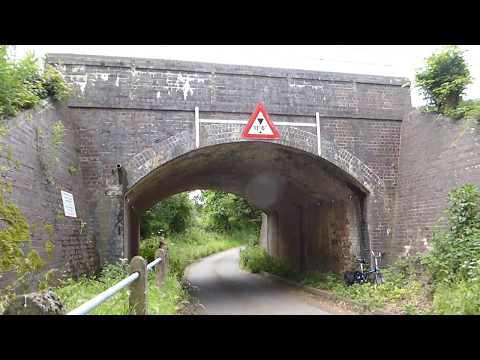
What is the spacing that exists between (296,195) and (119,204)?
7385mm

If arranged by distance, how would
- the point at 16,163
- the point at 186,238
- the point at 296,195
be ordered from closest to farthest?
1. the point at 16,163
2. the point at 296,195
3. the point at 186,238

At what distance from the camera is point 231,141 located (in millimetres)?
10523

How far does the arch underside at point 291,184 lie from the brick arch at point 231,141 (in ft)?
0.07

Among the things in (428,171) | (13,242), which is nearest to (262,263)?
(428,171)

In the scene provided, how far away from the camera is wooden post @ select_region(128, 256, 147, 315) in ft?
15.2

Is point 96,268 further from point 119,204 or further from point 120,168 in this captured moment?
point 120,168

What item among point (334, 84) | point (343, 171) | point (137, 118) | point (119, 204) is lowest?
point (119, 204)

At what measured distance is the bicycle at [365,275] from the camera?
10.6m

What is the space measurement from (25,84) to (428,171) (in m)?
8.78

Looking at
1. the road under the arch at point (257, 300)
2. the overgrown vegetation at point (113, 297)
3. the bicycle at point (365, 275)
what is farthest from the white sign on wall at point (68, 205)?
the bicycle at point (365, 275)

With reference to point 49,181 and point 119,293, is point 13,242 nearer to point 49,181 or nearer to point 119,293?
point 119,293

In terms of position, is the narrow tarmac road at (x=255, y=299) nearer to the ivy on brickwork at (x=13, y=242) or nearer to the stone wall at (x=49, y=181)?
the stone wall at (x=49, y=181)

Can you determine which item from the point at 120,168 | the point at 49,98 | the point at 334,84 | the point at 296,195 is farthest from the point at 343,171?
the point at 49,98

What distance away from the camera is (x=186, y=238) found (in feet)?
104
